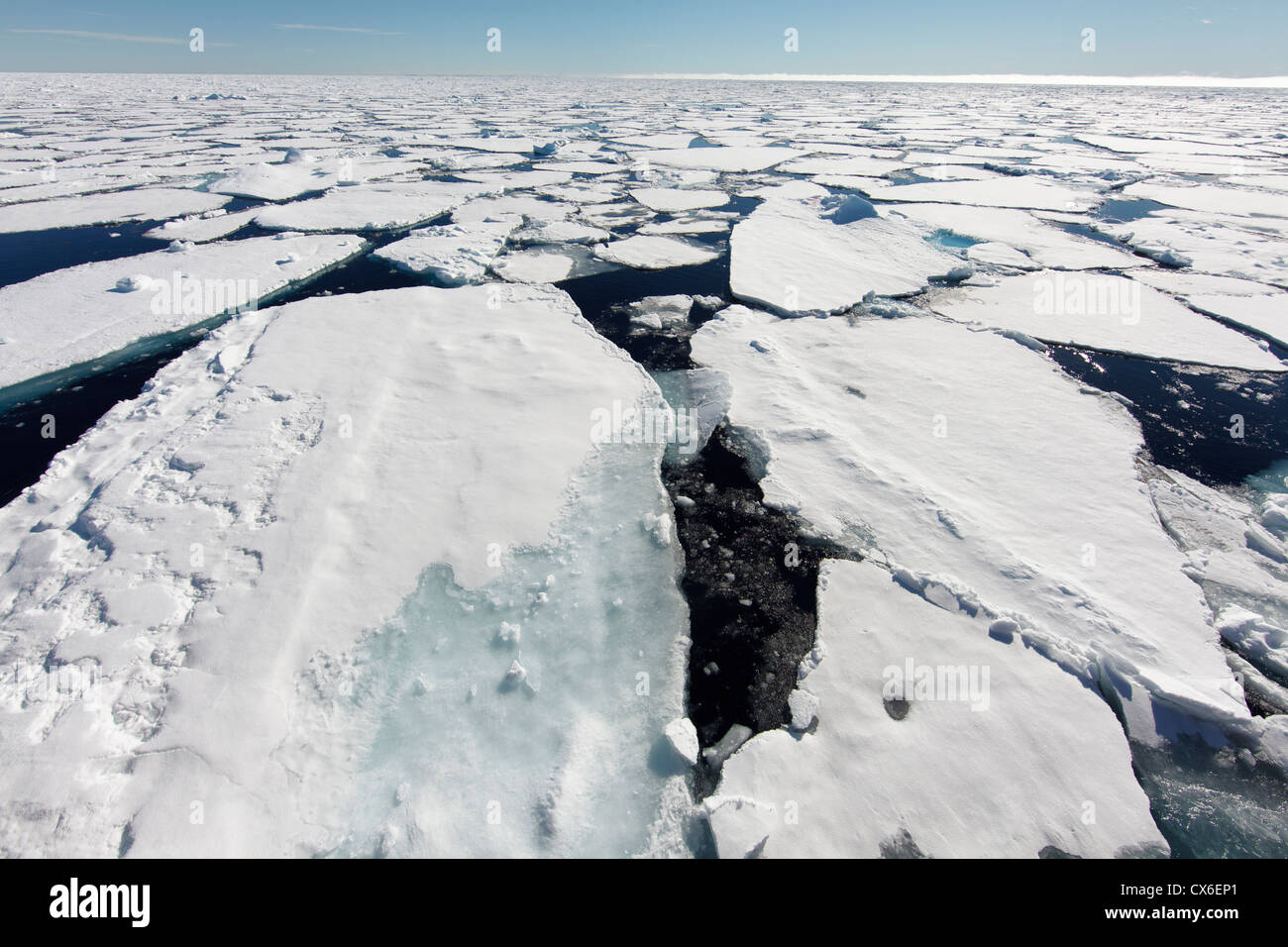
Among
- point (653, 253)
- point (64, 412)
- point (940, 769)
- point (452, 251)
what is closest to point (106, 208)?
point (452, 251)

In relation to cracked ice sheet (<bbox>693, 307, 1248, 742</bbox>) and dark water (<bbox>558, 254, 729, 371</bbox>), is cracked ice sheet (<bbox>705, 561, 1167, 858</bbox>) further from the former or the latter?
dark water (<bbox>558, 254, 729, 371</bbox>)

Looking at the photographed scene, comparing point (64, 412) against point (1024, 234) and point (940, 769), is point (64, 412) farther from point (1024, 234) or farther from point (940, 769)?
point (1024, 234)

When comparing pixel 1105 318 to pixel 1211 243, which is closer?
pixel 1105 318

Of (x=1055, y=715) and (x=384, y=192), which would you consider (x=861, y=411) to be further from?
(x=384, y=192)

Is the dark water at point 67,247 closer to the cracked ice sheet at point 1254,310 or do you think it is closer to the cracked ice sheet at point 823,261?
the cracked ice sheet at point 823,261

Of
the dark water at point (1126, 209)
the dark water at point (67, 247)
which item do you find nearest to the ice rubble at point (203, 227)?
the dark water at point (67, 247)

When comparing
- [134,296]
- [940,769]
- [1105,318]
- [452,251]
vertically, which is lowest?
[940,769]

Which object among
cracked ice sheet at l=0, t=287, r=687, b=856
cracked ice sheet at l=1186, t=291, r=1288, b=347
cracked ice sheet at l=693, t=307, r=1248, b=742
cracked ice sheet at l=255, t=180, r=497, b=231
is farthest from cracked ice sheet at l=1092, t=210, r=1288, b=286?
cracked ice sheet at l=255, t=180, r=497, b=231
